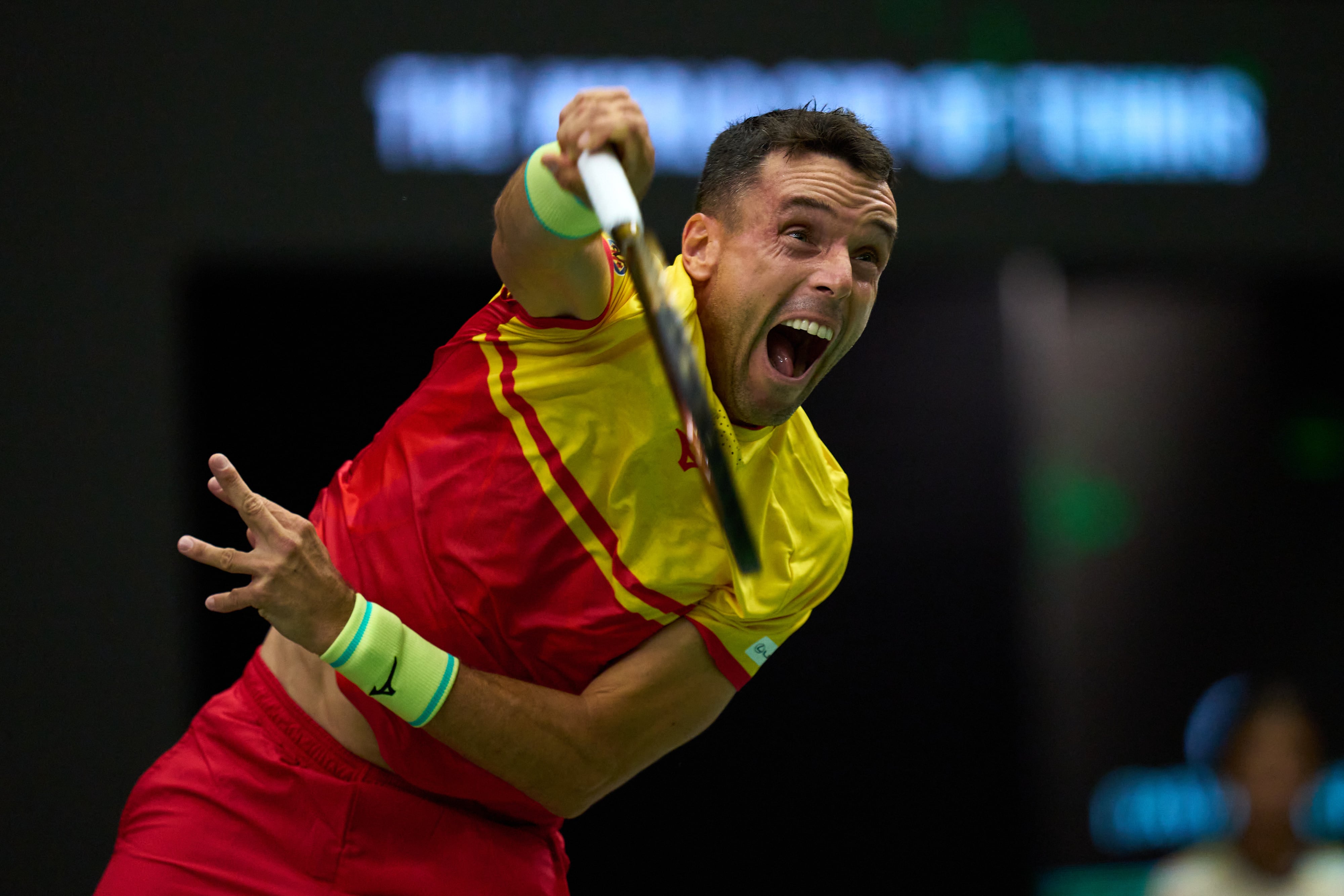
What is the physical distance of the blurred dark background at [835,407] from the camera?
457 cm

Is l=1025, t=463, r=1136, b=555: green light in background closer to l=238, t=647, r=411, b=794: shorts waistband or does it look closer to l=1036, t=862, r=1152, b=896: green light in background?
l=1036, t=862, r=1152, b=896: green light in background

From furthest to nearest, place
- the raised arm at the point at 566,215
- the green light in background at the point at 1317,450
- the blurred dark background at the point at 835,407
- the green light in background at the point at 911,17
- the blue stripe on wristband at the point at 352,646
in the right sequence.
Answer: the green light in background at the point at 1317,450 < the green light in background at the point at 911,17 < the blurred dark background at the point at 835,407 < the blue stripe on wristband at the point at 352,646 < the raised arm at the point at 566,215

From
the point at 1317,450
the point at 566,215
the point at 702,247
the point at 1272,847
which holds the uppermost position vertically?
the point at 566,215

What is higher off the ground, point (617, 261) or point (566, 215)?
point (566, 215)

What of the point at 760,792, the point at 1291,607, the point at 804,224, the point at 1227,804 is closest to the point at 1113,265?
the point at 1291,607

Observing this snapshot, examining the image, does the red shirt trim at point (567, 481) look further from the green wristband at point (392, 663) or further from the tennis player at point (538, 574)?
the green wristband at point (392, 663)

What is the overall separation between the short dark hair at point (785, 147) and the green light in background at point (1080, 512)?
3.24 metres

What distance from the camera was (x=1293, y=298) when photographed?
224 inches

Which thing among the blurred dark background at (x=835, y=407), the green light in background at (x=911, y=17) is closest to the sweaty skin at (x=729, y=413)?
the blurred dark background at (x=835, y=407)

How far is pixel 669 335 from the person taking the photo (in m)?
1.88

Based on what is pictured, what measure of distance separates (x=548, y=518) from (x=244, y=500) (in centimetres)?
50

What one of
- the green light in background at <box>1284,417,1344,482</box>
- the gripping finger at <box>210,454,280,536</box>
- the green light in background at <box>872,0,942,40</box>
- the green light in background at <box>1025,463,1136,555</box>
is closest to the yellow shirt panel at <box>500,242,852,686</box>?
the gripping finger at <box>210,454,280,536</box>

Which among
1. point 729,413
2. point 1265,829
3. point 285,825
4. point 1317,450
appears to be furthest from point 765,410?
point 1317,450

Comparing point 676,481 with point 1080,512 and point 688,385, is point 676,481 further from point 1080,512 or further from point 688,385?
point 1080,512
